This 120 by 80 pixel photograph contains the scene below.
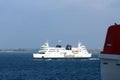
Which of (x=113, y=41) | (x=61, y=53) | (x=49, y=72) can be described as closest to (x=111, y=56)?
(x=113, y=41)

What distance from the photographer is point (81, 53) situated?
162 m

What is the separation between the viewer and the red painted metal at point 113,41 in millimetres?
23578

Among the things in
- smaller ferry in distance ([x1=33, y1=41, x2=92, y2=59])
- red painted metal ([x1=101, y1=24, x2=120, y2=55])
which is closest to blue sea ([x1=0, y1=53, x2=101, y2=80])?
red painted metal ([x1=101, y1=24, x2=120, y2=55])

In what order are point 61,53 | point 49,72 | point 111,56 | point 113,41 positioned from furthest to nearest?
1. point 61,53
2. point 49,72
3. point 113,41
4. point 111,56

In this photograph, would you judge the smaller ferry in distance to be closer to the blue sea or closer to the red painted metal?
the blue sea

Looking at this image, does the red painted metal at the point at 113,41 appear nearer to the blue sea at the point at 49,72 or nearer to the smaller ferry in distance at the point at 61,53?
the blue sea at the point at 49,72

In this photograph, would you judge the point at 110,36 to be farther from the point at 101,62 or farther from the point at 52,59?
the point at 52,59

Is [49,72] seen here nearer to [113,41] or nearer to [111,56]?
[113,41]

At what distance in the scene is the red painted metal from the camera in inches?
928

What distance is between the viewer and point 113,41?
2402 cm

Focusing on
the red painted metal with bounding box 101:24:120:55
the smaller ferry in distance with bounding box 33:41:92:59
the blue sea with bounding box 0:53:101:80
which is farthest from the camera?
the smaller ferry in distance with bounding box 33:41:92:59

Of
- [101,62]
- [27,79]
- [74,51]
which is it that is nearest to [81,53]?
[74,51]

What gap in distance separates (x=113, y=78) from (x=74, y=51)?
139363 millimetres

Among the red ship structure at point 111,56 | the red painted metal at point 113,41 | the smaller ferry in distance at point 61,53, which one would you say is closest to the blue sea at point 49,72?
the red ship structure at point 111,56
